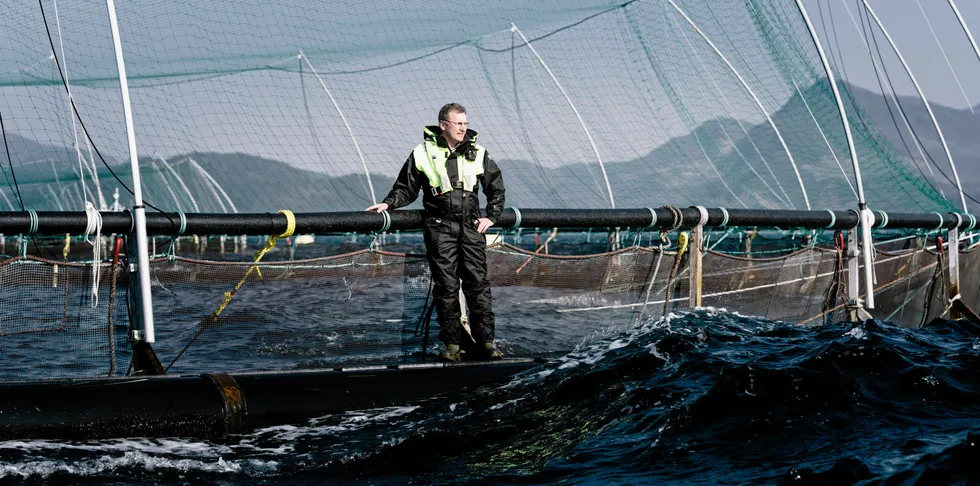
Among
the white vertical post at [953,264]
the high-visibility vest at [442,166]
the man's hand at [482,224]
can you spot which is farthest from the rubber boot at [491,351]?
the white vertical post at [953,264]

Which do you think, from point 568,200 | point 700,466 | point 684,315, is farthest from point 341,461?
point 568,200

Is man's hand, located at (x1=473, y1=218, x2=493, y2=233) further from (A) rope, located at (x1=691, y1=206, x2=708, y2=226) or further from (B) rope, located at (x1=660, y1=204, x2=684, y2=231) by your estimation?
(A) rope, located at (x1=691, y1=206, x2=708, y2=226)

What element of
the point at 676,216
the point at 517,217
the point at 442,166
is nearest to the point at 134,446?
the point at 442,166

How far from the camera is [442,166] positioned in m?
7.04

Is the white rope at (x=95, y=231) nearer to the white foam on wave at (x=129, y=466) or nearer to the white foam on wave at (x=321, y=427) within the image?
the white foam on wave at (x=321, y=427)

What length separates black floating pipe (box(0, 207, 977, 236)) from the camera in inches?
258

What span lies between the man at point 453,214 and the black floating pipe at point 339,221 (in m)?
0.23

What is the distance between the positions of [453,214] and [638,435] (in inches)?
90.5

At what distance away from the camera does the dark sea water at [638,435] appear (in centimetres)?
472

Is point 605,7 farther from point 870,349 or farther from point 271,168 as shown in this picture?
point 271,168

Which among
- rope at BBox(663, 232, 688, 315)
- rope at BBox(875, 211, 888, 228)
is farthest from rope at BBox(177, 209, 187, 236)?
rope at BBox(875, 211, 888, 228)

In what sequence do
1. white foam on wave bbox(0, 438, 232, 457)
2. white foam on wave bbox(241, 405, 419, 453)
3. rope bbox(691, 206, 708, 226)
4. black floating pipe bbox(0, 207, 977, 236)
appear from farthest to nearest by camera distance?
rope bbox(691, 206, 708, 226), black floating pipe bbox(0, 207, 977, 236), white foam on wave bbox(241, 405, 419, 453), white foam on wave bbox(0, 438, 232, 457)

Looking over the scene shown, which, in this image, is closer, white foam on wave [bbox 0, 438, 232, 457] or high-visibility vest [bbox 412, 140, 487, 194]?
white foam on wave [bbox 0, 438, 232, 457]

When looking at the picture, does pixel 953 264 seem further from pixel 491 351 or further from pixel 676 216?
pixel 491 351
